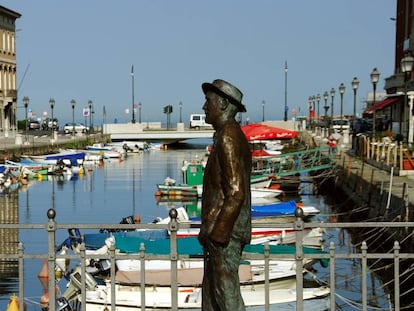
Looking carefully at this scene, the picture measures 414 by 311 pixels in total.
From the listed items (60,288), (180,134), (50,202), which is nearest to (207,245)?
(60,288)

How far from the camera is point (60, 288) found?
19.6 m

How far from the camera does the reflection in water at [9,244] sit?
21062 millimetres

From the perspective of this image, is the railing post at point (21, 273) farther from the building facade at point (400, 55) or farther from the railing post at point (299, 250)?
the building facade at point (400, 55)

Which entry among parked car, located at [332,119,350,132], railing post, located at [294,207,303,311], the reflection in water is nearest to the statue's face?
railing post, located at [294,207,303,311]

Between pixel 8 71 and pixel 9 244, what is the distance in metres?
76.7

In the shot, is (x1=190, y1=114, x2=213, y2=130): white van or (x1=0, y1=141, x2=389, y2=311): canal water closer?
(x1=0, y1=141, x2=389, y2=311): canal water

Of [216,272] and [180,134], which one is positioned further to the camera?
[180,134]

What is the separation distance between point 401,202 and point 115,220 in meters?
14.6

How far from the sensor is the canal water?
65.7ft

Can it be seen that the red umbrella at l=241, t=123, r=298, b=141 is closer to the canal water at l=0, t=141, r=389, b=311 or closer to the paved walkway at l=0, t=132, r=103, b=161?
the canal water at l=0, t=141, r=389, b=311

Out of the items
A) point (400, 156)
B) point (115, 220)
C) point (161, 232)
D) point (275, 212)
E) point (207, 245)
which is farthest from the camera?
point (115, 220)

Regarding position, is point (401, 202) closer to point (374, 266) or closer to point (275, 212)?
point (374, 266)

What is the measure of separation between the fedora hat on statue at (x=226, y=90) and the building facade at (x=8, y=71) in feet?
293

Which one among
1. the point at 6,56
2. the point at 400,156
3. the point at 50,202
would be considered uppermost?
the point at 6,56
